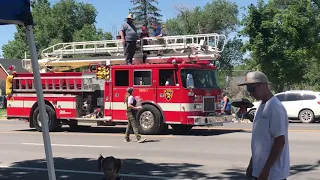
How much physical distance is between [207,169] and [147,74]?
6940mm

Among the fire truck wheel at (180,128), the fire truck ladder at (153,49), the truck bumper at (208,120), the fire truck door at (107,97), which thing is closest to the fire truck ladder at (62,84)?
the fire truck door at (107,97)

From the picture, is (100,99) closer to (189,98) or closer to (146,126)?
(146,126)

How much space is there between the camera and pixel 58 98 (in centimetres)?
1739

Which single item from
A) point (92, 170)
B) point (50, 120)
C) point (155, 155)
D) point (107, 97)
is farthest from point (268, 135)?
point (50, 120)

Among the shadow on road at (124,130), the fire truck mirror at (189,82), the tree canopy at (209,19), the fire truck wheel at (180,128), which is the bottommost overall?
the shadow on road at (124,130)

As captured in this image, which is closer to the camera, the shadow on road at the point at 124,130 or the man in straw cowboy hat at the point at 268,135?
the man in straw cowboy hat at the point at 268,135

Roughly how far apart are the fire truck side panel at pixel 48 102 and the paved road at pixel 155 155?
3.37 ft

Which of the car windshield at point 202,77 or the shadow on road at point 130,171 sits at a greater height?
the car windshield at point 202,77

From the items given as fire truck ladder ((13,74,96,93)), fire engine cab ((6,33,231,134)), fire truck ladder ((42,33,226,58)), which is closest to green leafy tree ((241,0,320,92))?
fire truck ladder ((42,33,226,58))

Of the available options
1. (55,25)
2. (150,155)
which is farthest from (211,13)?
(150,155)

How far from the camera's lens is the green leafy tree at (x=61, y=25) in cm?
6066

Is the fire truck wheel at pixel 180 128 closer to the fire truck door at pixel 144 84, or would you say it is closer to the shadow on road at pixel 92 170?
the fire truck door at pixel 144 84

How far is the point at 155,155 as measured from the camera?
11414 mm

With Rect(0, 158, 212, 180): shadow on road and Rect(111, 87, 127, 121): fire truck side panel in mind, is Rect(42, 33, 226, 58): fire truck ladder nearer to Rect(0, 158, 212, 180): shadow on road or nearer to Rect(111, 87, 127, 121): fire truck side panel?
Rect(111, 87, 127, 121): fire truck side panel
